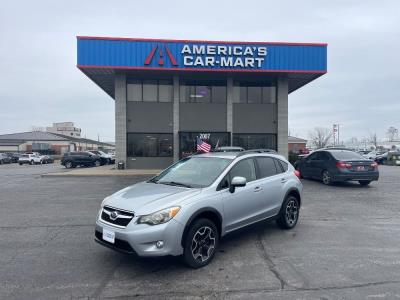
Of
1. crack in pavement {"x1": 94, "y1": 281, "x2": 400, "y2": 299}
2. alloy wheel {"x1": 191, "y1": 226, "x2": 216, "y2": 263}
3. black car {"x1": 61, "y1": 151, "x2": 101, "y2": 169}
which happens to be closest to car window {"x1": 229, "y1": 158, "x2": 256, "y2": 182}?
alloy wheel {"x1": 191, "y1": 226, "x2": 216, "y2": 263}

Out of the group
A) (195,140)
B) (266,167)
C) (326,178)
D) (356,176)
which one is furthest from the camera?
(195,140)

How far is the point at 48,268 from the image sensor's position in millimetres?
3977

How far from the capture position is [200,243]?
13.1ft

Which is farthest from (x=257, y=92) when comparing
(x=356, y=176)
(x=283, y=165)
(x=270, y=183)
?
(x=270, y=183)

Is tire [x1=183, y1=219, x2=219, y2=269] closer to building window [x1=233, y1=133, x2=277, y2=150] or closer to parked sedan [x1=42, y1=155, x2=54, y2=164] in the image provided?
building window [x1=233, y1=133, x2=277, y2=150]

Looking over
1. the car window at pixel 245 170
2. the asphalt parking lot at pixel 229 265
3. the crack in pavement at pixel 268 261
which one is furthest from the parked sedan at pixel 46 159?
the crack in pavement at pixel 268 261

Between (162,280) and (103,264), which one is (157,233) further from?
(103,264)

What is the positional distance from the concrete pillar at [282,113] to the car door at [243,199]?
17347mm

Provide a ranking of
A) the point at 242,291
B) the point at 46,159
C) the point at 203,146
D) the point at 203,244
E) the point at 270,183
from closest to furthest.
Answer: the point at 242,291
the point at 203,244
the point at 270,183
the point at 203,146
the point at 46,159

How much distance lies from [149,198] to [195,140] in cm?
1763

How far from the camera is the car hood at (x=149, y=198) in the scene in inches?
147

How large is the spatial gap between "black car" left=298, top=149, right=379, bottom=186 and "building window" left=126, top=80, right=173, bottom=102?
12594mm

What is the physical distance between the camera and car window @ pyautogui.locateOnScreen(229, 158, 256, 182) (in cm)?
480

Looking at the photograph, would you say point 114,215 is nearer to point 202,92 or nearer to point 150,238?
point 150,238
